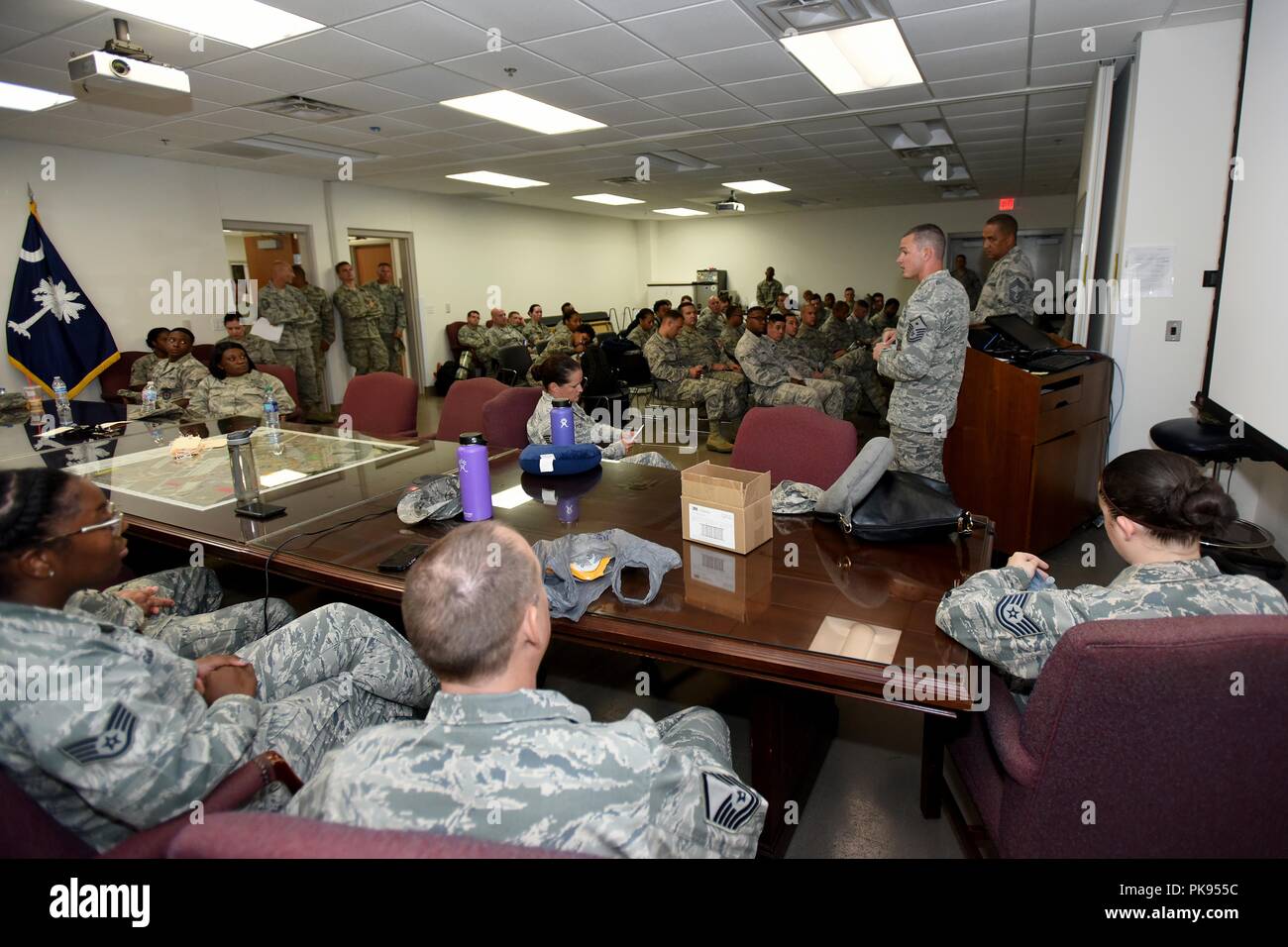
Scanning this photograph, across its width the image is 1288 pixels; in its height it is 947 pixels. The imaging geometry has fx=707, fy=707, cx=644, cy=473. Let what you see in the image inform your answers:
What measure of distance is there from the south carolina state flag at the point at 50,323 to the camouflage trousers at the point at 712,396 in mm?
5137

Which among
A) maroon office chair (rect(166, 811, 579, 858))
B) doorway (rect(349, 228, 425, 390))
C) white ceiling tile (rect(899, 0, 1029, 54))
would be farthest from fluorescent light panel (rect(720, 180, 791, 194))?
maroon office chair (rect(166, 811, 579, 858))

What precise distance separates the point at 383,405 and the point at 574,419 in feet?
5.45

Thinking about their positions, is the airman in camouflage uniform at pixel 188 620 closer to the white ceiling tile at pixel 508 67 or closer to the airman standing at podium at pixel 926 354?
the airman standing at podium at pixel 926 354

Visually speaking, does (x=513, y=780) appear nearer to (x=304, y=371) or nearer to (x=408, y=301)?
(x=304, y=371)

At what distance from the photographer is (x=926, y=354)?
3.42m

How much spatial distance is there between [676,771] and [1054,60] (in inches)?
205

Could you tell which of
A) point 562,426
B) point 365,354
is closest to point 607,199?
point 365,354

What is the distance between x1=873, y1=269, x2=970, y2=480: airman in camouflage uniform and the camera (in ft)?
11.0

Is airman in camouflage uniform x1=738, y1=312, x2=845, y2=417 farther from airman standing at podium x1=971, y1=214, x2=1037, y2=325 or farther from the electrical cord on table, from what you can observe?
the electrical cord on table

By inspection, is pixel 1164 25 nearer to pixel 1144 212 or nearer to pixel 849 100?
pixel 1144 212

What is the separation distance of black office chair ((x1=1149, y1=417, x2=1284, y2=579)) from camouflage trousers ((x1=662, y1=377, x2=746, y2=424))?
3.76 m

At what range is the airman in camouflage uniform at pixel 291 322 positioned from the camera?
7.51 meters

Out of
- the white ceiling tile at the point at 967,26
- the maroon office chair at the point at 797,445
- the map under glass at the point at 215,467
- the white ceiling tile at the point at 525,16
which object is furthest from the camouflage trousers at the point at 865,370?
the map under glass at the point at 215,467

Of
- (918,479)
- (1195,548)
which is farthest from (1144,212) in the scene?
(1195,548)
